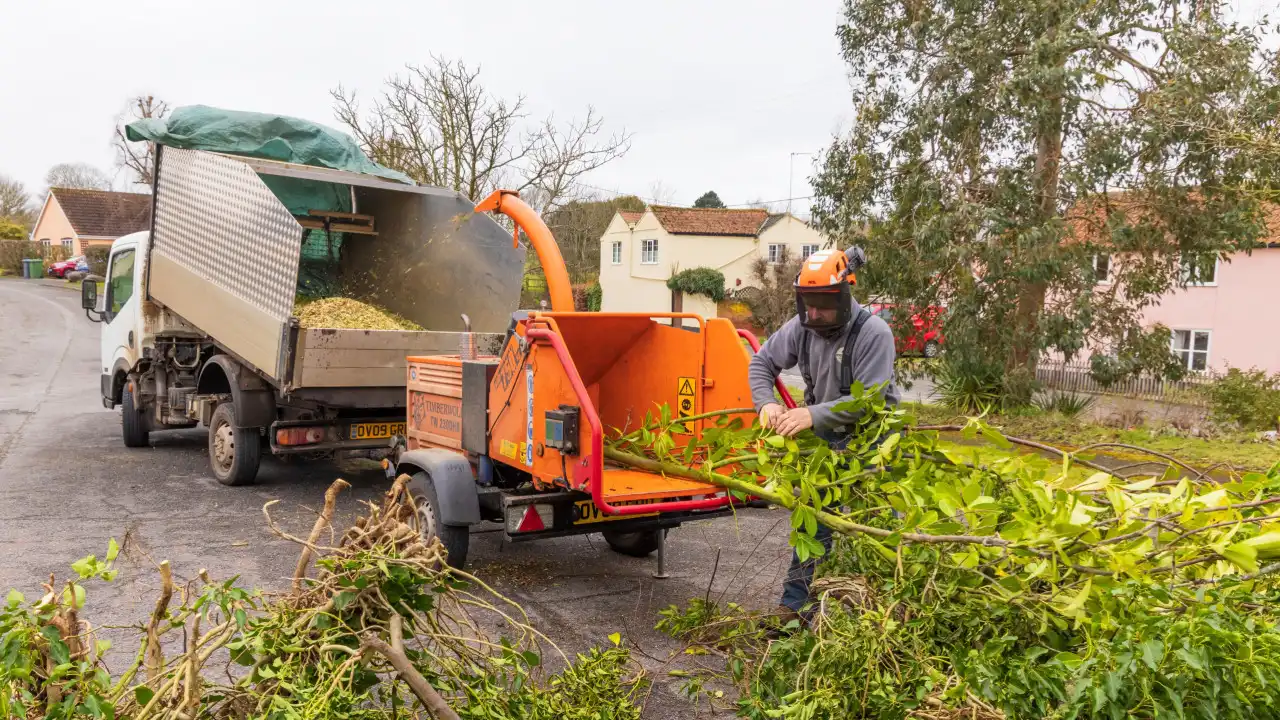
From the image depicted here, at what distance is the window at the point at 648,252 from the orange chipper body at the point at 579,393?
3551cm

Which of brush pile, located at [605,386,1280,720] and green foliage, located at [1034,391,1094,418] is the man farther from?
green foliage, located at [1034,391,1094,418]

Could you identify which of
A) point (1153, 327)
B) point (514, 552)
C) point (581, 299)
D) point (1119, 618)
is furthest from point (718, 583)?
point (581, 299)

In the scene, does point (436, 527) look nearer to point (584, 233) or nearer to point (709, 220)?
point (709, 220)

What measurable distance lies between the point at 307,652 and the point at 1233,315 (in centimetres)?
2691

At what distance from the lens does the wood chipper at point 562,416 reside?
4809mm

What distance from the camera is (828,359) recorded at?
4.59m

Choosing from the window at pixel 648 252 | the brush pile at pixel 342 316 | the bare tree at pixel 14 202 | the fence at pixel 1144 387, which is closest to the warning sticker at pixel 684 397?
the brush pile at pixel 342 316

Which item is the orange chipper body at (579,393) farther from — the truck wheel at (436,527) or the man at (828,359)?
the man at (828,359)

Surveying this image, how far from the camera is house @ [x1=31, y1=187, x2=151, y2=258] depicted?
57656 millimetres

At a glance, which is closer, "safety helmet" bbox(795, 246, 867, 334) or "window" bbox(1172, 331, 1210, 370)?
"safety helmet" bbox(795, 246, 867, 334)

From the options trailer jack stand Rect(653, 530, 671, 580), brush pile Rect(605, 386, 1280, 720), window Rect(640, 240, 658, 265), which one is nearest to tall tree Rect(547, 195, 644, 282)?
window Rect(640, 240, 658, 265)

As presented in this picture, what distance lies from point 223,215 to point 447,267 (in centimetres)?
204

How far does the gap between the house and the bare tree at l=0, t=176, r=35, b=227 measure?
22.7ft

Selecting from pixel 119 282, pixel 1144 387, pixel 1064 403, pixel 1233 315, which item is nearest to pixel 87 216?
pixel 119 282
